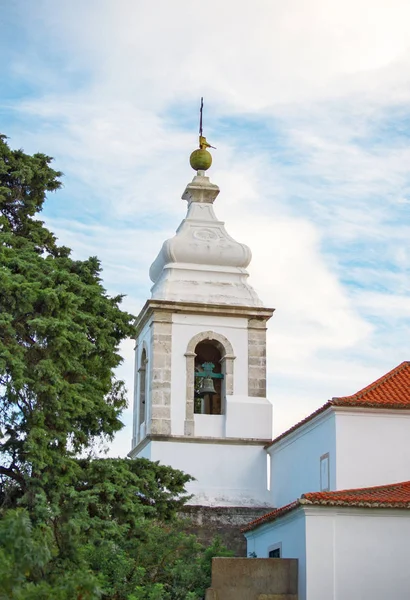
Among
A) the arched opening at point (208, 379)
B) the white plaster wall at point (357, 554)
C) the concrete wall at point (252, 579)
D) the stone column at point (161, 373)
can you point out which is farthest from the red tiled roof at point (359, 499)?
the arched opening at point (208, 379)

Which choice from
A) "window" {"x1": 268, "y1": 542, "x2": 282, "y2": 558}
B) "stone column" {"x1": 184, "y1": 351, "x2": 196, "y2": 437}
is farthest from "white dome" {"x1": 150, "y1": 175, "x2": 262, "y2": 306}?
"window" {"x1": 268, "y1": 542, "x2": 282, "y2": 558}

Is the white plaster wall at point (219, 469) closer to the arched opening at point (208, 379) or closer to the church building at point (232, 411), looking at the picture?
the church building at point (232, 411)

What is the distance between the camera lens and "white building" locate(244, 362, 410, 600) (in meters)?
18.1

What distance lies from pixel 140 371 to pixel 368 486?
7.56m

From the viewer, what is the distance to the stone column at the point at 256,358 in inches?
1041

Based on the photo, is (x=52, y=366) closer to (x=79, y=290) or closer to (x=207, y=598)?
(x=79, y=290)

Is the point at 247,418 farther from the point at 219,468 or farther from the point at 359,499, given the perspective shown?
the point at 359,499

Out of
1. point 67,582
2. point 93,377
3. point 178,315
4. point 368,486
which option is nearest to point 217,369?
point 178,315

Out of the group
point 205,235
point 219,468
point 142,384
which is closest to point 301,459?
point 219,468

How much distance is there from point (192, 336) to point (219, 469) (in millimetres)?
3020

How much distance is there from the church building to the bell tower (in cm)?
2

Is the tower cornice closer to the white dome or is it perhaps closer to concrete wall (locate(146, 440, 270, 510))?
the white dome

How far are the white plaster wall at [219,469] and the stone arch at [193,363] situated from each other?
60cm

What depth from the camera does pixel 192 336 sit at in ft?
86.8
